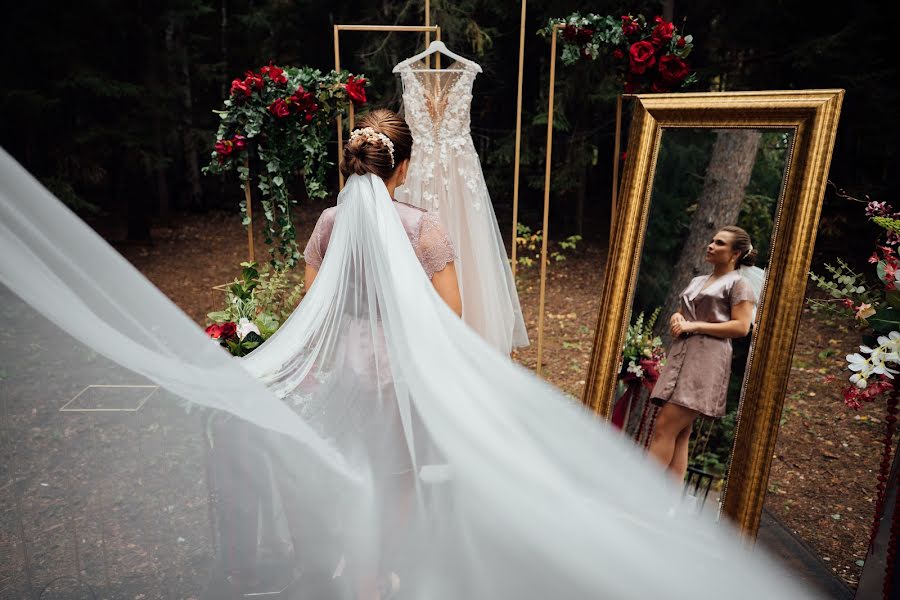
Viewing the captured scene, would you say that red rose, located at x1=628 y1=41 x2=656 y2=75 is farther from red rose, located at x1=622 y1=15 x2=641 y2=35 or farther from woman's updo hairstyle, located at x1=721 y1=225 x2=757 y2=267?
woman's updo hairstyle, located at x1=721 y1=225 x2=757 y2=267

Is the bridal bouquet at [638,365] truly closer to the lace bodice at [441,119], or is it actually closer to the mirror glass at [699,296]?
the mirror glass at [699,296]

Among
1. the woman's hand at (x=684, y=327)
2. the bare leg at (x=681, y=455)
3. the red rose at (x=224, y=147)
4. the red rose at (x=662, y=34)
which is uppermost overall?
the red rose at (x=662, y=34)

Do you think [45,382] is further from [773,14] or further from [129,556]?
[773,14]

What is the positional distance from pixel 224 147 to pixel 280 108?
0.41 m

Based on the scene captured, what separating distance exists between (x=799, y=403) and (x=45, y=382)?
532cm

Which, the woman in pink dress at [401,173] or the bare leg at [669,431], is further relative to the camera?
the bare leg at [669,431]

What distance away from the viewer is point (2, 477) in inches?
53.4

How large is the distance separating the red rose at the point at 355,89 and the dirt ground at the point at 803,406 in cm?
318

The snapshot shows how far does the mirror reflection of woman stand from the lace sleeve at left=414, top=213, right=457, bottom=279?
106 centimetres

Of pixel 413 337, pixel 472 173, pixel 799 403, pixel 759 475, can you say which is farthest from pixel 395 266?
pixel 799 403

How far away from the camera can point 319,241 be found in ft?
8.20

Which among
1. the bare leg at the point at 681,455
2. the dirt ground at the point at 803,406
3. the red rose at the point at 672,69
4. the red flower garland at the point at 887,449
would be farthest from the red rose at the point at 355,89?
the dirt ground at the point at 803,406

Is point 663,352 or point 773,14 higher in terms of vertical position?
point 773,14

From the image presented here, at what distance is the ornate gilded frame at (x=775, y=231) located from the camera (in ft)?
7.59
